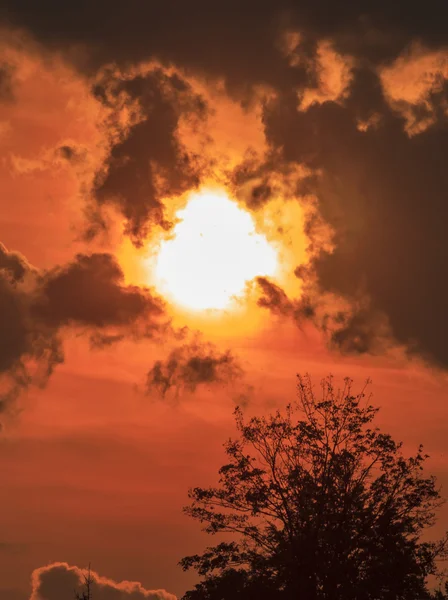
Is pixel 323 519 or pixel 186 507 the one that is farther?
pixel 186 507

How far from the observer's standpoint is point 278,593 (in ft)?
197

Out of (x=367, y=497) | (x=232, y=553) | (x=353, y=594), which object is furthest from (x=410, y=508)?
(x=232, y=553)

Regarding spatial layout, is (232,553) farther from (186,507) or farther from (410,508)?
(410,508)

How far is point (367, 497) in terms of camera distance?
60.6 m

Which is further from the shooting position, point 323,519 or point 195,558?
point 195,558

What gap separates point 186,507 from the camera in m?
62.8

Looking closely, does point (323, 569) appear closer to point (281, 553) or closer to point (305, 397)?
point (281, 553)

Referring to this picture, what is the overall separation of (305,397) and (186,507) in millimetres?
10243

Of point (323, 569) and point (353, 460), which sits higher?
point (353, 460)

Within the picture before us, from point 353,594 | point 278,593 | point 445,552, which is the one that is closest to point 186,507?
point 278,593

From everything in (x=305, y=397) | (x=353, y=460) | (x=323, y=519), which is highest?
(x=305, y=397)

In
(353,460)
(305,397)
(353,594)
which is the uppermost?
(305,397)

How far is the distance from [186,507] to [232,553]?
4.04 m

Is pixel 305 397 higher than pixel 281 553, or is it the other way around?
pixel 305 397
